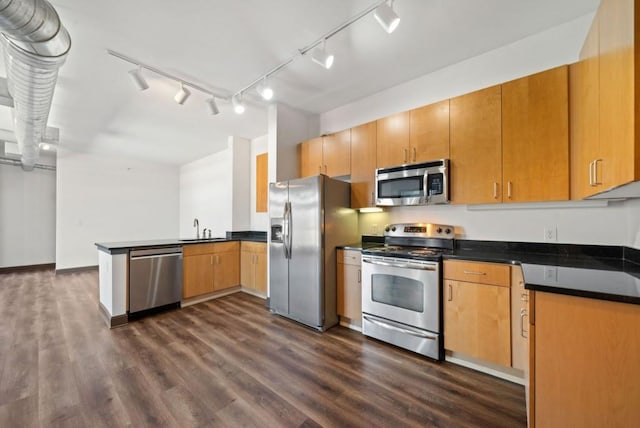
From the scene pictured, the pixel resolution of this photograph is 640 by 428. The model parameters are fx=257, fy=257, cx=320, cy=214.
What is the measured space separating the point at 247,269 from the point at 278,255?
123 centimetres

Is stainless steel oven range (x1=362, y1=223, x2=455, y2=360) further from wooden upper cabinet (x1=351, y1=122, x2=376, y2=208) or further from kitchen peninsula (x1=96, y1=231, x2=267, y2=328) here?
kitchen peninsula (x1=96, y1=231, x2=267, y2=328)

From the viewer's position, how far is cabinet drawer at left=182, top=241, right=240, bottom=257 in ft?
12.6

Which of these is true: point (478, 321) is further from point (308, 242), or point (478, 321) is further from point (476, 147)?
point (308, 242)

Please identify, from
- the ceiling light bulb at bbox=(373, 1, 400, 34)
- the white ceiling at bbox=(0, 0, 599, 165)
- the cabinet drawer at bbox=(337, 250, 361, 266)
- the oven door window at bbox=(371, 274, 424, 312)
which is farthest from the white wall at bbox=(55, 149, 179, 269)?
the ceiling light bulb at bbox=(373, 1, 400, 34)

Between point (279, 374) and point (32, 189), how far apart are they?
25.9 ft

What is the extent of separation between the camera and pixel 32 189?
241 inches

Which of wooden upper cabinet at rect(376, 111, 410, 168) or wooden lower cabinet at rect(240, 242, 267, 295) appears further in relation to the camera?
wooden lower cabinet at rect(240, 242, 267, 295)

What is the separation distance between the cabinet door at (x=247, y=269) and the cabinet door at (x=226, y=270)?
0.23ft

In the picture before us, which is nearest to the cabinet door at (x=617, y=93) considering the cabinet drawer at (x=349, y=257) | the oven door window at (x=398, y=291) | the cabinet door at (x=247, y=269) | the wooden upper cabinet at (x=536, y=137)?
the wooden upper cabinet at (x=536, y=137)

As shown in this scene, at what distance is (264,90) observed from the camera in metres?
2.75

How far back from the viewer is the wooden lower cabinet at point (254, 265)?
410cm

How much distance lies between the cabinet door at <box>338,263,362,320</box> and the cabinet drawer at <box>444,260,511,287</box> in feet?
3.25

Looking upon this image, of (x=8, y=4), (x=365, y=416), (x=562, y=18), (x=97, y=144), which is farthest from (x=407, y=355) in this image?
(x=97, y=144)

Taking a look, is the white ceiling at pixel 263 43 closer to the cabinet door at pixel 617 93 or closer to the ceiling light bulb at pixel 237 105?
the ceiling light bulb at pixel 237 105
